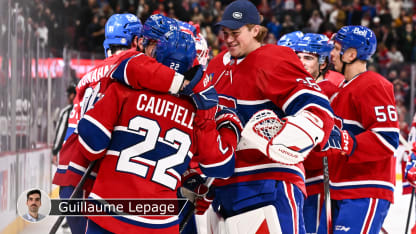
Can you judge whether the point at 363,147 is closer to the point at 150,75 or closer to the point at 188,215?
the point at 188,215

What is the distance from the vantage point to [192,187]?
2.94m

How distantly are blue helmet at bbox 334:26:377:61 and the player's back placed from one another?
5.04 feet

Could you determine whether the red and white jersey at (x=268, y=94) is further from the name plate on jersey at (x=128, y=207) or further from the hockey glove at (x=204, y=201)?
the name plate on jersey at (x=128, y=207)

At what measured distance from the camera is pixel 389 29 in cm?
1243

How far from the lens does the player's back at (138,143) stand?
6.93 ft

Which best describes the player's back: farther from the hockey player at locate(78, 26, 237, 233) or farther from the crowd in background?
the crowd in background

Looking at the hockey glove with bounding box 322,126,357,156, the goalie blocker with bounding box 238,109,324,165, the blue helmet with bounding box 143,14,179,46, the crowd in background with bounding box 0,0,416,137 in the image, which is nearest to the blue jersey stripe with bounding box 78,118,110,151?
the blue helmet with bounding box 143,14,179,46

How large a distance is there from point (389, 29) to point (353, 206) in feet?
32.9

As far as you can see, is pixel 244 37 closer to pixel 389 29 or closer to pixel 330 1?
pixel 389 29

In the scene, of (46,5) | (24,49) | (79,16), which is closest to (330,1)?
(79,16)

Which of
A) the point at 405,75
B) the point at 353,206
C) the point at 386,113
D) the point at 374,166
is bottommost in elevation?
the point at 405,75

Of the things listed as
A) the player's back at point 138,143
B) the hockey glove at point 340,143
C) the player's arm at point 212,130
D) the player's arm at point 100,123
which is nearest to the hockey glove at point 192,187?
the player's arm at point 212,130

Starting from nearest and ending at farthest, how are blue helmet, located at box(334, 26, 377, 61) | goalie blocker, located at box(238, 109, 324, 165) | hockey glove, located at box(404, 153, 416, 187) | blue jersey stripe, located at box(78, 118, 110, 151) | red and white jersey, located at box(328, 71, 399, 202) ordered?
1. blue jersey stripe, located at box(78, 118, 110, 151)
2. goalie blocker, located at box(238, 109, 324, 165)
3. red and white jersey, located at box(328, 71, 399, 202)
4. blue helmet, located at box(334, 26, 377, 61)
5. hockey glove, located at box(404, 153, 416, 187)

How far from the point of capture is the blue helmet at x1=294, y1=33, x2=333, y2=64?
3.60m
